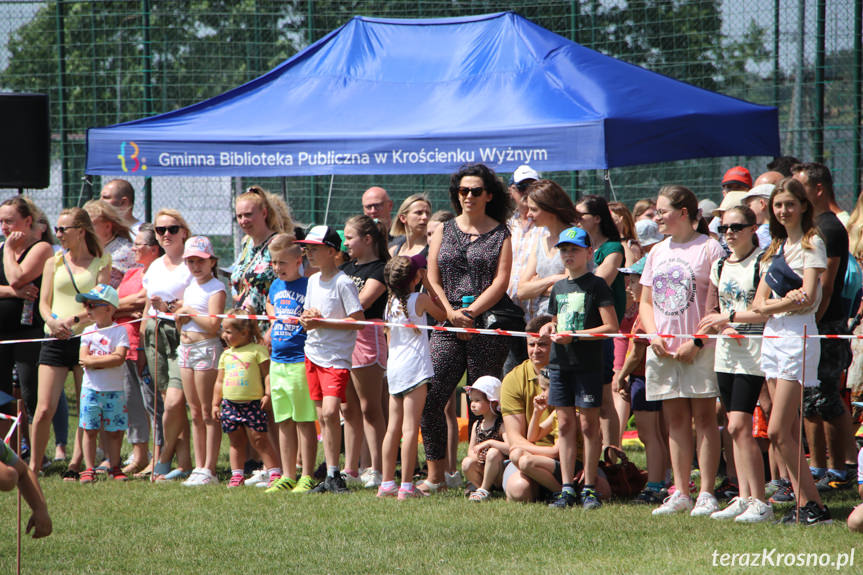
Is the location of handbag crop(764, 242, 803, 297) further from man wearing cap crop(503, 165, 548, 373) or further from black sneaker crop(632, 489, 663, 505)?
man wearing cap crop(503, 165, 548, 373)

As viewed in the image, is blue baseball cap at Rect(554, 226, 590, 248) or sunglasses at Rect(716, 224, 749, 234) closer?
sunglasses at Rect(716, 224, 749, 234)

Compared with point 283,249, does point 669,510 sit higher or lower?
lower

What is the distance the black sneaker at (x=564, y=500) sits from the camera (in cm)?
606

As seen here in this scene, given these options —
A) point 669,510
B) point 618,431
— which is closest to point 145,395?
point 618,431

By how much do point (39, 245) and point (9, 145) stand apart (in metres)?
0.88

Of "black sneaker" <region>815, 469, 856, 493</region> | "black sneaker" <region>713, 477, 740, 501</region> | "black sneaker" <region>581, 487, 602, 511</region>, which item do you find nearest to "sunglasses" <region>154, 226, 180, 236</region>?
"black sneaker" <region>581, 487, 602, 511</region>

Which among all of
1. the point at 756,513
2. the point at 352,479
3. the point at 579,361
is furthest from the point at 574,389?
the point at 352,479

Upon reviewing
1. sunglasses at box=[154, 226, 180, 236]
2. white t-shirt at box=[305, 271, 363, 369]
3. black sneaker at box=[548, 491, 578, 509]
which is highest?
sunglasses at box=[154, 226, 180, 236]

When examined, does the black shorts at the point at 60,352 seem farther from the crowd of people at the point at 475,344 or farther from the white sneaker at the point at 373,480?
the white sneaker at the point at 373,480

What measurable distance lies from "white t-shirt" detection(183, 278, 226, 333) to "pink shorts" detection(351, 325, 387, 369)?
1175mm

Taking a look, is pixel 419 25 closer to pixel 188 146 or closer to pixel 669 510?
pixel 188 146

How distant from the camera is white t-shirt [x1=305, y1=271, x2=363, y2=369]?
6.73 meters

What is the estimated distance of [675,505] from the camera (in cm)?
586

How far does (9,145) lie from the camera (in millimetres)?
7379
